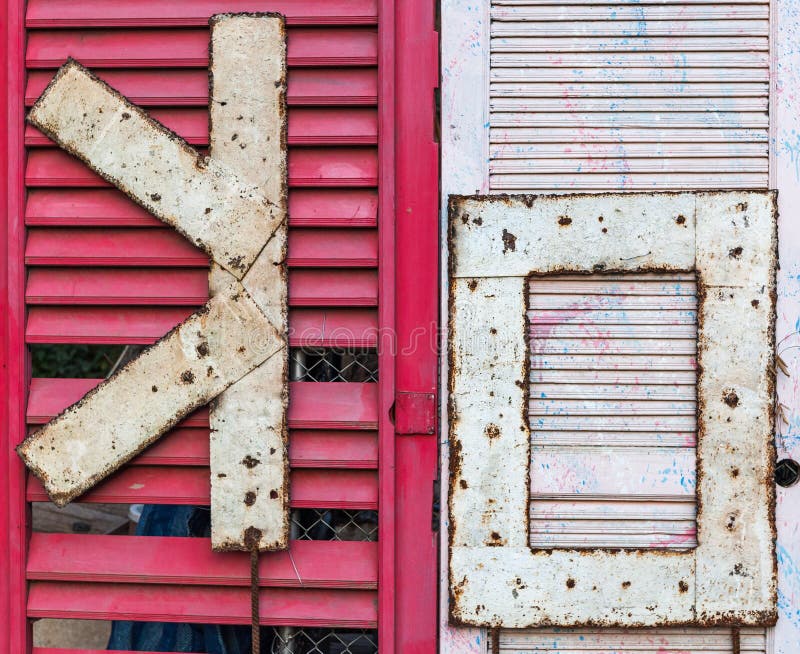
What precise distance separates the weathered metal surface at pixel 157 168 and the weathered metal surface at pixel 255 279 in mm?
46

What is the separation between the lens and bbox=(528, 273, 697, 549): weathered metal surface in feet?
6.09

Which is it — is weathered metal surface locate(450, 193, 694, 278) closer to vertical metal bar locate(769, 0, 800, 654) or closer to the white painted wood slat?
the white painted wood slat

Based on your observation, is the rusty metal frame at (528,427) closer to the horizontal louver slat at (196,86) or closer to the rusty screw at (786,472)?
the rusty screw at (786,472)

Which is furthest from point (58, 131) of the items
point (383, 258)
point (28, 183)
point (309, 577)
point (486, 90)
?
point (309, 577)

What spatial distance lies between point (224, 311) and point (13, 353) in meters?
0.69

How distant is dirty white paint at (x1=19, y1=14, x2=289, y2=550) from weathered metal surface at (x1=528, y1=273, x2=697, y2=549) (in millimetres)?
795

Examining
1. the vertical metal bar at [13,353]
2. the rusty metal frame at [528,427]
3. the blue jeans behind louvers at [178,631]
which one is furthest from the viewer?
the blue jeans behind louvers at [178,631]

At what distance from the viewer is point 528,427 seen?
Answer: 72.7 inches

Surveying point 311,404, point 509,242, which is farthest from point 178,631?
point 509,242

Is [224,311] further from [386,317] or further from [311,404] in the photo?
[386,317]

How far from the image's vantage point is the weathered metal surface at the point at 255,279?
1.86m

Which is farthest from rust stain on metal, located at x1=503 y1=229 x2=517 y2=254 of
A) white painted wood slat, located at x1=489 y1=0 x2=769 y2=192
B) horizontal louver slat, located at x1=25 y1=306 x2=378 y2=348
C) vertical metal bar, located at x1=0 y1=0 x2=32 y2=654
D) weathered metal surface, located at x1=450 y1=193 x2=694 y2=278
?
vertical metal bar, located at x1=0 y1=0 x2=32 y2=654

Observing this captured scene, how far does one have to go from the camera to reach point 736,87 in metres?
1.86


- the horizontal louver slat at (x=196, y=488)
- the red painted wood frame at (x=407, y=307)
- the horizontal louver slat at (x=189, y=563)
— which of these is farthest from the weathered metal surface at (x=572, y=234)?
the horizontal louver slat at (x=189, y=563)
